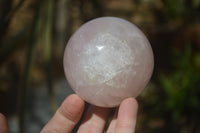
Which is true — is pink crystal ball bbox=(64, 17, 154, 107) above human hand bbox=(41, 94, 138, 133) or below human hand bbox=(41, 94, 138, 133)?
above

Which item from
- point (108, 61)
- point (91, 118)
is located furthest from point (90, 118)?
point (108, 61)

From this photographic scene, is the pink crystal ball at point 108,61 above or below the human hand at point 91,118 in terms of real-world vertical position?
above

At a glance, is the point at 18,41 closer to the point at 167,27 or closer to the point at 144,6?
the point at 167,27

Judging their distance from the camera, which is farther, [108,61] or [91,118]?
[91,118]

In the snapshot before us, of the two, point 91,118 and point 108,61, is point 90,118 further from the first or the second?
point 108,61

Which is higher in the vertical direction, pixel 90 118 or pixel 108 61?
pixel 108 61
